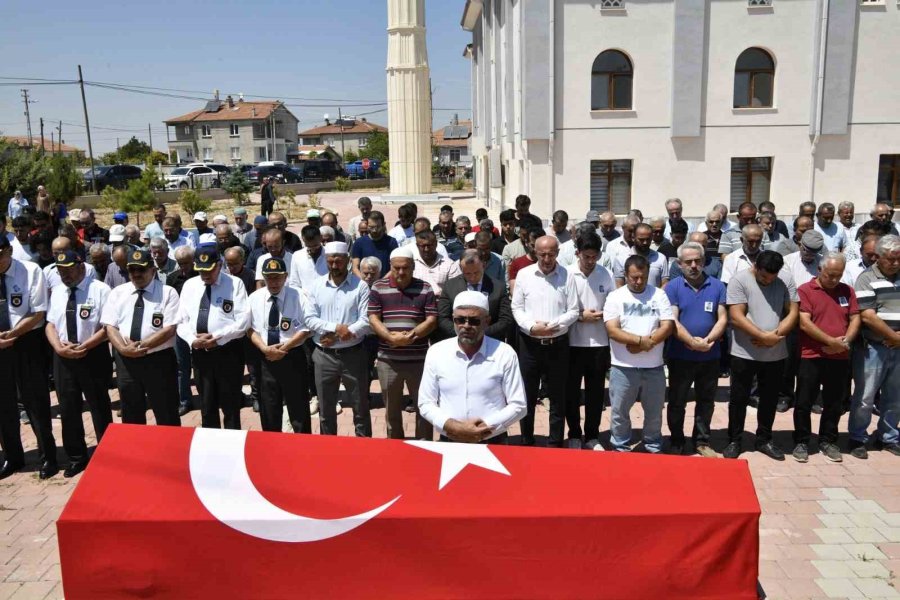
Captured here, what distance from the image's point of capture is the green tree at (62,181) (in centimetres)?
2812

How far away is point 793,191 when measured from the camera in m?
20.3

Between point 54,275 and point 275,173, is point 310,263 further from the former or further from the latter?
point 275,173

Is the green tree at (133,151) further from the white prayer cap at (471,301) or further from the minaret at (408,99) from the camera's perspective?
the white prayer cap at (471,301)

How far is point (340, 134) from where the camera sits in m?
108

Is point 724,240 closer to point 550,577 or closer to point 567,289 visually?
point 567,289

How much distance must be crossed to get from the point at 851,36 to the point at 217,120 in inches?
3316

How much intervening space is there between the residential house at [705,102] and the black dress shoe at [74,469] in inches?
605

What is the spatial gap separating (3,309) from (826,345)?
7.18 meters

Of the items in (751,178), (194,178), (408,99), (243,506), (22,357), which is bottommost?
(243,506)

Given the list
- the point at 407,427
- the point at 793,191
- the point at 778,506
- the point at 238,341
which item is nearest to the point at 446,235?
the point at 407,427

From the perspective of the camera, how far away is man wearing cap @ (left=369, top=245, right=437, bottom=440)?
242 inches

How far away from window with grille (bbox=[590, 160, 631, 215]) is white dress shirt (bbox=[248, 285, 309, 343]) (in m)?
15.2

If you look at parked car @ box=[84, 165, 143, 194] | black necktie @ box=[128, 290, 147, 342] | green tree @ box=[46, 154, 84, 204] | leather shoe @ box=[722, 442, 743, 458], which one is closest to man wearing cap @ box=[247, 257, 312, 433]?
black necktie @ box=[128, 290, 147, 342]

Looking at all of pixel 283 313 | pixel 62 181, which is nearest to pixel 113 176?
pixel 62 181
